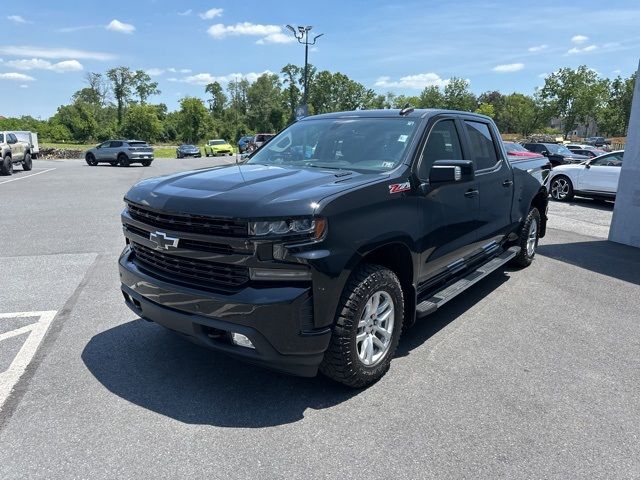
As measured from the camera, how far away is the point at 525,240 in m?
6.36

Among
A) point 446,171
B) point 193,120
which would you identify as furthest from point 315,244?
point 193,120

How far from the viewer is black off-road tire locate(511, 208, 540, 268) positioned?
6.29m

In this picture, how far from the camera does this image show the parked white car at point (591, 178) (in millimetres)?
13242

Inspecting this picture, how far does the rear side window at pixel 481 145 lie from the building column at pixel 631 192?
4872mm

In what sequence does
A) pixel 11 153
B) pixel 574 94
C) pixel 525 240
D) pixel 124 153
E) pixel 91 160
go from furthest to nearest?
1. pixel 574 94
2. pixel 91 160
3. pixel 124 153
4. pixel 11 153
5. pixel 525 240

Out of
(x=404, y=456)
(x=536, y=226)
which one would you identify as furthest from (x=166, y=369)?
(x=536, y=226)

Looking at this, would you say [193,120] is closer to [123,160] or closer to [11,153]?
[123,160]

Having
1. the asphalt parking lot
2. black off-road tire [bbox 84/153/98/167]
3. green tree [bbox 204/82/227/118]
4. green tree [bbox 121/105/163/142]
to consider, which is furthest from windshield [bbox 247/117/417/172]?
green tree [bbox 204/82/227/118]

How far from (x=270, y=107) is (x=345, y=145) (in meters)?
103

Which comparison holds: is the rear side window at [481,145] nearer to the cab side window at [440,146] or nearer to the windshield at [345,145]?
the cab side window at [440,146]

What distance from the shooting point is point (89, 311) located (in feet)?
15.6

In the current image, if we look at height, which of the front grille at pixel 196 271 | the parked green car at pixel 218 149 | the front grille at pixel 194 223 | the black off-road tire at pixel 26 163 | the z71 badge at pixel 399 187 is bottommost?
the parked green car at pixel 218 149

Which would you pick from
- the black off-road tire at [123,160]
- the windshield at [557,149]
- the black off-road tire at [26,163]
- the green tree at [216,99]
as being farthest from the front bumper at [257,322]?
the green tree at [216,99]

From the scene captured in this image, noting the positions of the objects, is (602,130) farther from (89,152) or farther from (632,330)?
(632,330)
